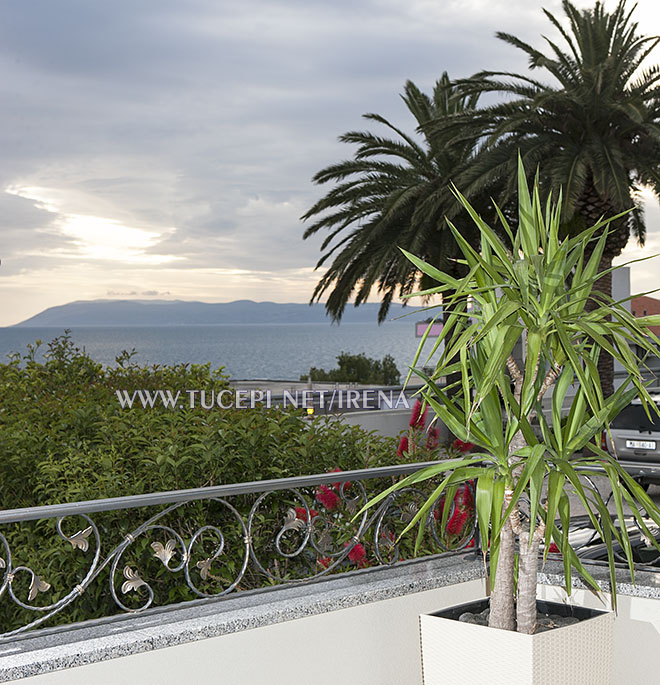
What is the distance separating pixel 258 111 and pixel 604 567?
45.2 metres

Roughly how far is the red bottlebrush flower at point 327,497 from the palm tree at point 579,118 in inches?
357

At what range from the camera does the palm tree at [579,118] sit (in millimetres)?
11812

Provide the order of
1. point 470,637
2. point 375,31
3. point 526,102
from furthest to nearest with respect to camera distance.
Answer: point 375,31, point 526,102, point 470,637

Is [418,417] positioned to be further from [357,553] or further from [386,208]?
[386,208]

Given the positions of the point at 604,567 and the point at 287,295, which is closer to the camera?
the point at 604,567

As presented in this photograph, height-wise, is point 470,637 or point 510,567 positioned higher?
point 510,567

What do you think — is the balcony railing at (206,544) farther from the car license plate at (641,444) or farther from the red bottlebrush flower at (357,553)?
the car license plate at (641,444)

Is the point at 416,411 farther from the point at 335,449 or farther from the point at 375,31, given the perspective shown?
the point at 375,31

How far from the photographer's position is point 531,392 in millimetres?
2668

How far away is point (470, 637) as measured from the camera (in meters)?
2.63

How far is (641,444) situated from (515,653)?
779cm

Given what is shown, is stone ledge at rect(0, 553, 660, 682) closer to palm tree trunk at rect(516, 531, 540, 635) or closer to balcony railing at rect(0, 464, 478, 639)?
balcony railing at rect(0, 464, 478, 639)

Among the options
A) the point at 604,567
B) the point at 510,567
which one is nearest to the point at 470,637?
the point at 510,567

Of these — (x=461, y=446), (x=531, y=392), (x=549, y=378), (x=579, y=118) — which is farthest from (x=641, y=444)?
(x=531, y=392)
